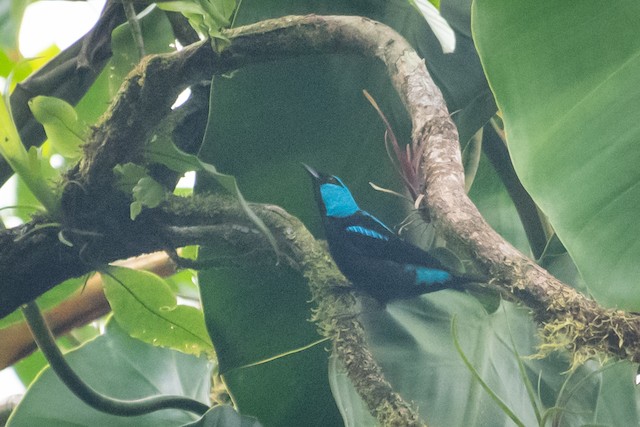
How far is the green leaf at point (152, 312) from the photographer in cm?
116

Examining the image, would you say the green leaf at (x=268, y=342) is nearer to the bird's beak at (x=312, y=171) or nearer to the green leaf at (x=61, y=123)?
the bird's beak at (x=312, y=171)

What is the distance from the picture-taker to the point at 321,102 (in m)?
1.09

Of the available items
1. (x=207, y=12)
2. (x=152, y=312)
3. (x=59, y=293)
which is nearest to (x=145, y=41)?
(x=207, y=12)

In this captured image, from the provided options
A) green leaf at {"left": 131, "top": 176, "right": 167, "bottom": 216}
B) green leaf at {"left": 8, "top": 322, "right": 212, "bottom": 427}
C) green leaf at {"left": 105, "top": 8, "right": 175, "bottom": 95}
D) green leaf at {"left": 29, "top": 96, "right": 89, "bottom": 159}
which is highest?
green leaf at {"left": 105, "top": 8, "right": 175, "bottom": 95}

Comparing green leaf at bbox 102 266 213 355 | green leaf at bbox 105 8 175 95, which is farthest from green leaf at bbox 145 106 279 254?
green leaf at bbox 102 266 213 355

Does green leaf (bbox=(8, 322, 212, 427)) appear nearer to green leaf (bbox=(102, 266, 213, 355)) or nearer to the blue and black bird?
green leaf (bbox=(102, 266, 213, 355))

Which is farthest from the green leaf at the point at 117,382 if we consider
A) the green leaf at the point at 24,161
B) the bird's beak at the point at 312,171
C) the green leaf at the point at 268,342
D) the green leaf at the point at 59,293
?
the bird's beak at the point at 312,171

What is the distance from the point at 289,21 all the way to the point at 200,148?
0.84 feet

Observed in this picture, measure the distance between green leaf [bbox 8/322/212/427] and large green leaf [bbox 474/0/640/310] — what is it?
866 millimetres

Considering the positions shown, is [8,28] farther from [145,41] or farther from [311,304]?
[311,304]

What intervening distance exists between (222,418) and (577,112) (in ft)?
2.44

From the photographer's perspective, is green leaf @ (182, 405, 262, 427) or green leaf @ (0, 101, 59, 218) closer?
green leaf @ (0, 101, 59, 218)

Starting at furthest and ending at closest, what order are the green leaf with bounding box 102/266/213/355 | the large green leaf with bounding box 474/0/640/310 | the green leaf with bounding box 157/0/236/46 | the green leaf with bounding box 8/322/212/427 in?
the green leaf with bounding box 8/322/212/427, the green leaf with bounding box 102/266/213/355, the green leaf with bounding box 157/0/236/46, the large green leaf with bounding box 474/0/640/310

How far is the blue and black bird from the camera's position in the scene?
101 centimetres
